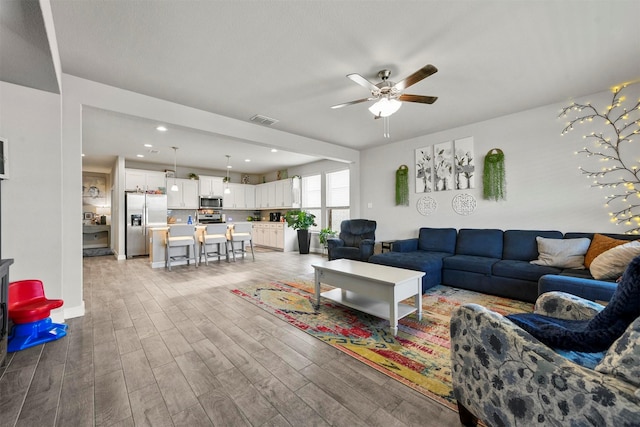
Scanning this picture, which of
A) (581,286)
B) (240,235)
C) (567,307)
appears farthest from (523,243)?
(240,235)

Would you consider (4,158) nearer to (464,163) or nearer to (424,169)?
(424,169)

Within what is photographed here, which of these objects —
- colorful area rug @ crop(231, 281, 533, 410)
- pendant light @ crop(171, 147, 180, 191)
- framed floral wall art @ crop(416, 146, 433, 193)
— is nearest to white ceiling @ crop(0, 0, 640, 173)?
framed floral wall art @ crop(416, 146, 433, 193)

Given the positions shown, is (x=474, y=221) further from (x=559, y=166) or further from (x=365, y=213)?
(x=365, y=213)

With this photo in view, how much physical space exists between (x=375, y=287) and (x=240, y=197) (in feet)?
24.1

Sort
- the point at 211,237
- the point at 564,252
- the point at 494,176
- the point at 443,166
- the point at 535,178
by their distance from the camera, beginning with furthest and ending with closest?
the point at 211,237 → the point at 443,166 → the point at 494,176 → the point at 535,178 → the point at 564,252

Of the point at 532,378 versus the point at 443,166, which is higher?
the point at 443,166

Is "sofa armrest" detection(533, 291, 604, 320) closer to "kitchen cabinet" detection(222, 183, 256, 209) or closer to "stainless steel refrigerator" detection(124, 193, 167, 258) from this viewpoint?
"stainless steel refrigerator" detection(124, 193, 167, 258)

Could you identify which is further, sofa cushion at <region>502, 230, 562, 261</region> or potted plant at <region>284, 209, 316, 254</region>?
potted plant at <region>284, 209, 316, 254</region>

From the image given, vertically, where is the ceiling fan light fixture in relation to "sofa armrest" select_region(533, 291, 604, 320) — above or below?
above

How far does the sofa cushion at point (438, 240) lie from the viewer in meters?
4.38

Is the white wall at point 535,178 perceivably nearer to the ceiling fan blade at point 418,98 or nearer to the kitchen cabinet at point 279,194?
the ceiling fan blade at point 418,98

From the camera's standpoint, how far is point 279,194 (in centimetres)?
845

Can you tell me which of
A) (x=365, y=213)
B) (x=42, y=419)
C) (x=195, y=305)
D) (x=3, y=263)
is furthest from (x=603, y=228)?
(x=3, y=263)

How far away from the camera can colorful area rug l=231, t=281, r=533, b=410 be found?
71.4 inches
